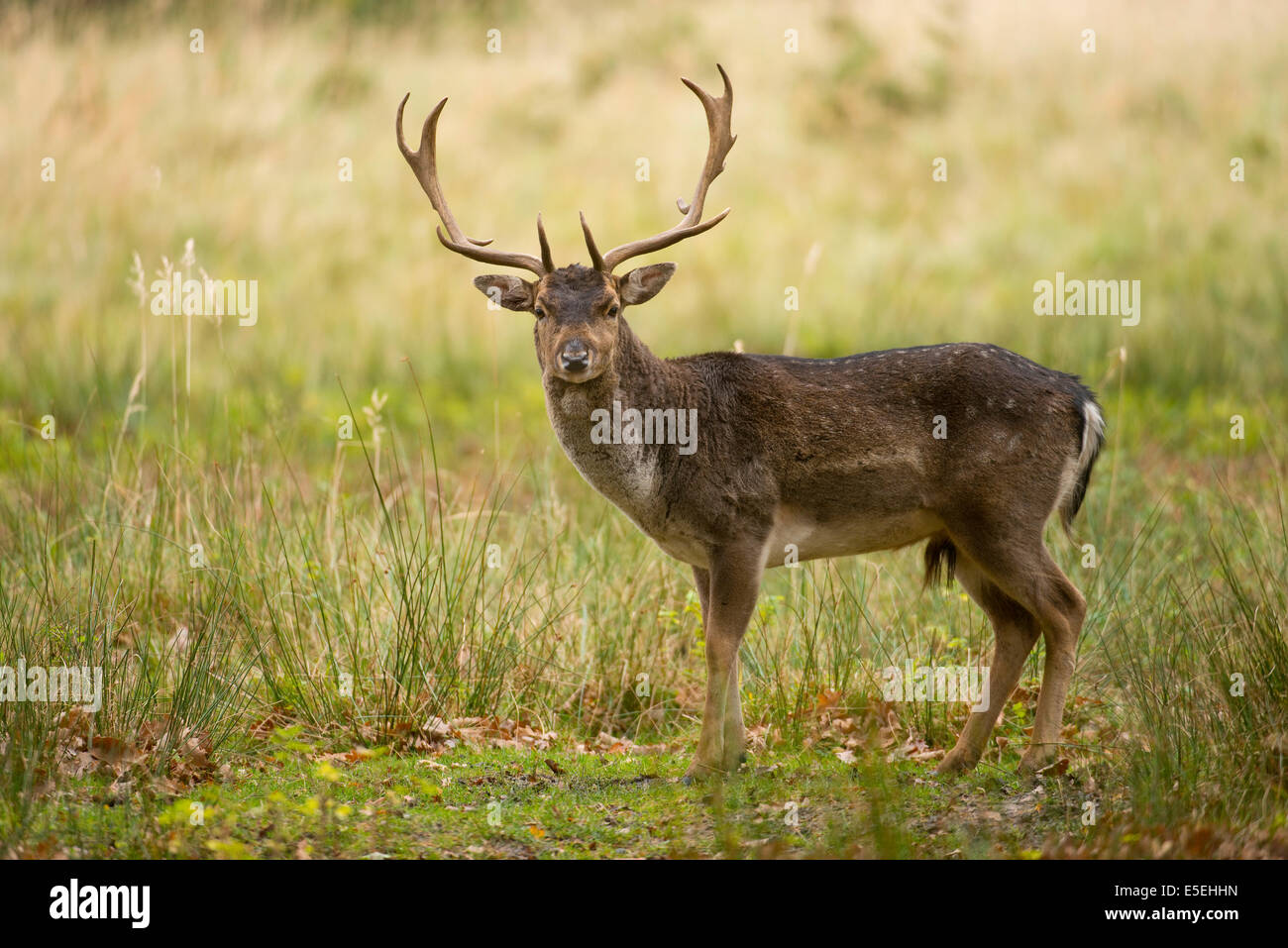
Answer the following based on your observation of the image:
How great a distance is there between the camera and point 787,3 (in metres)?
22.4

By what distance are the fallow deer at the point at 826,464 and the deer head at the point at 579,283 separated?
0.01 meters

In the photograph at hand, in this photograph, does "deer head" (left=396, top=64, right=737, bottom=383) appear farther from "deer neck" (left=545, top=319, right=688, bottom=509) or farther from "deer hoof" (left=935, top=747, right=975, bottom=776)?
"deer hoof" (left=935, top=747, right=975, bottom=776)

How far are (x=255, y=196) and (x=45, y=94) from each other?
3312 millimetres

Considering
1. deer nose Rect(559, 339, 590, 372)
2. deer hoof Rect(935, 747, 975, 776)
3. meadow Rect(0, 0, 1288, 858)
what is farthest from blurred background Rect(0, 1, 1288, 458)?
deer nose Rect(559, 339, 590, 372)

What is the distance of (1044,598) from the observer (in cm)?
668

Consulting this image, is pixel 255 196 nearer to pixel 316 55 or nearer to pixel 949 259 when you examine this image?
pixel 316 55

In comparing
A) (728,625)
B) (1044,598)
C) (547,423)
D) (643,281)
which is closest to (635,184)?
(547,423)

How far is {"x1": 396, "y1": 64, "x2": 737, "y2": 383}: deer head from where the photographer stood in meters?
6.42

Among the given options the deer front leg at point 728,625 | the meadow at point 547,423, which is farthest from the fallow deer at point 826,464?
the meadow at point 547,423

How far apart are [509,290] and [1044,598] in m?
2.76

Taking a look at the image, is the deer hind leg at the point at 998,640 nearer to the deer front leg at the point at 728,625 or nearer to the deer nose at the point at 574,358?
the deer front leg at the point at 728,625

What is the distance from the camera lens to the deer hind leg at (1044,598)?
6.65 metres

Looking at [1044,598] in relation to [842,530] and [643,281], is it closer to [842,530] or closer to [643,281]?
[842,530]

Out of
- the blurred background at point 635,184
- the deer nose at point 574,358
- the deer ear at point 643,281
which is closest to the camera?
the deer nose at point 574,358
